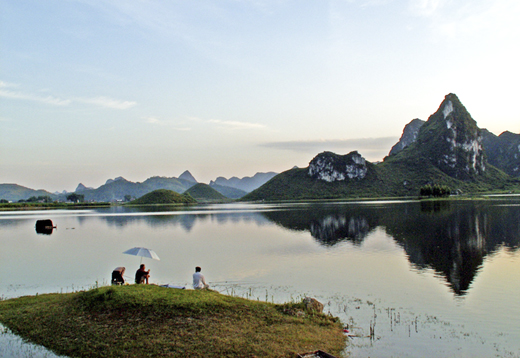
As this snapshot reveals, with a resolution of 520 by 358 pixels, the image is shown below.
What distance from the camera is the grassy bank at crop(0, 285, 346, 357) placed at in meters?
12.9

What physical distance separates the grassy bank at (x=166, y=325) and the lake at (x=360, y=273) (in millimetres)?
1052

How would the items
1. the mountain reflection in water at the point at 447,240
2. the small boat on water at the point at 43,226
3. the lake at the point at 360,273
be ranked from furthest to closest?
the small boat on water at the point at 43,226 → the mountain reflection in water at the point at 447,240 → the lake at the point at 360,273

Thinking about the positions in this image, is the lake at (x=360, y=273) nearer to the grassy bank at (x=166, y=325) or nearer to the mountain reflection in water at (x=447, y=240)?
the mountain reflection in water at (x=447, y=240)

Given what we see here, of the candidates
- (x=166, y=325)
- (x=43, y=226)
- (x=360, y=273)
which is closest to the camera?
(x=166, y=325)

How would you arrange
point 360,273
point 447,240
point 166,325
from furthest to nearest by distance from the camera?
1. point 447,240
2. point 360,273
3. point 166,325

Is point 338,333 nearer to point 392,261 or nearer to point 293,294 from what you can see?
point 293,294

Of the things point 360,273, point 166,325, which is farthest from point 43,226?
point 166,325

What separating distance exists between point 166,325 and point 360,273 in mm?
→ 17428

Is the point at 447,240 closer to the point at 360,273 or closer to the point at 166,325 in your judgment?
the point at 360,273

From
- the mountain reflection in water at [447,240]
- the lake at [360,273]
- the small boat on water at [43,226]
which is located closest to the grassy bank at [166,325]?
the lake at [360,273]

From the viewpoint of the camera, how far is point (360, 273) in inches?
1096

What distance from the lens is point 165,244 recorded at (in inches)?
1822

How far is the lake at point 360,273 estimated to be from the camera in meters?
15.5

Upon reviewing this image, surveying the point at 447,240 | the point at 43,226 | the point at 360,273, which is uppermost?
the point at 43,226
